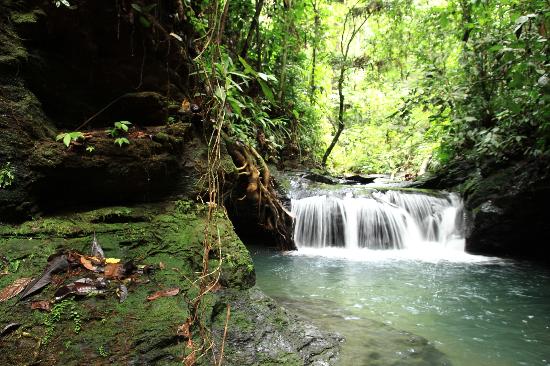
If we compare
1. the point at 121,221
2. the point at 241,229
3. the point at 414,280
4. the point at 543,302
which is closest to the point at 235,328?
the point at 121,221

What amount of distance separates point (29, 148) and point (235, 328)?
2202 millimetres

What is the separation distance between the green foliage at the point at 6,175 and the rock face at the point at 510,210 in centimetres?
839

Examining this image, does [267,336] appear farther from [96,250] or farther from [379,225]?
[379,225]

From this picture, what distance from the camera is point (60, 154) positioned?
306cm

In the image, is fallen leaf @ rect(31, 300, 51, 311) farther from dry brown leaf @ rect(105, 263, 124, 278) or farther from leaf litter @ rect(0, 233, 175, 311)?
dry brown leaf @ rect(105, 263, 124, 278)

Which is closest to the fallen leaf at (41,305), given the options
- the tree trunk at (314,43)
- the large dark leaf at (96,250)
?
the large dark leaf at (96,250)

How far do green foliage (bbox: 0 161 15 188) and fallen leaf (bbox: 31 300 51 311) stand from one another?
3.52 ft

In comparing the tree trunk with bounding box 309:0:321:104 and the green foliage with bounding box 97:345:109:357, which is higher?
the tree trunk with bounding box 309:0:321:104

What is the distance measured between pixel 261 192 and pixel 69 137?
13.6ft

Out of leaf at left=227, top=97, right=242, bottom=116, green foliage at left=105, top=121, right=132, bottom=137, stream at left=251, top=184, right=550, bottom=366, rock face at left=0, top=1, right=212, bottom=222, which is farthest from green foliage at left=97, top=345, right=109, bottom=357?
leaf at left=227, top=97, right=242, bottom=116

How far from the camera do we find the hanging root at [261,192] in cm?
597

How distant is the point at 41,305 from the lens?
2156mm

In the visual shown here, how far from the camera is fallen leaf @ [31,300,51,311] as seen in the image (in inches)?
84.1

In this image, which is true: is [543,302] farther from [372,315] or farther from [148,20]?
[148,20]
